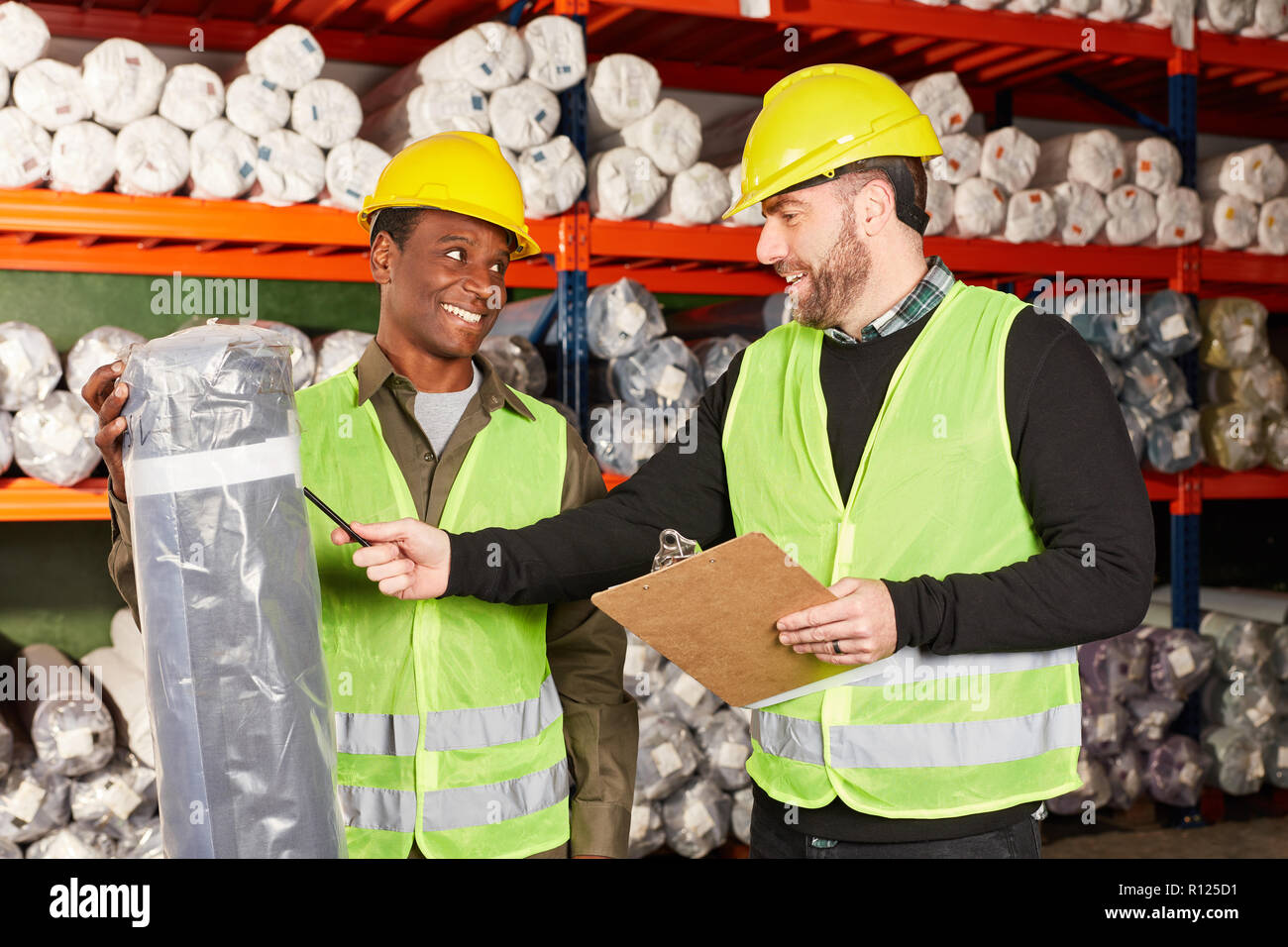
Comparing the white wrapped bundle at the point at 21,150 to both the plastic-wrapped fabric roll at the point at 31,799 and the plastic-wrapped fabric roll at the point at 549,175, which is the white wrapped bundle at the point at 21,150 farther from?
the plastic-wrapped fabric roll at the point at 31,799

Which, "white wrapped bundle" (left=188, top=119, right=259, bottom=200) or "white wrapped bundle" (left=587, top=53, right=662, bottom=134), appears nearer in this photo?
"white wrapped bundle" (left=188, top=119, right=259, bottom=200)

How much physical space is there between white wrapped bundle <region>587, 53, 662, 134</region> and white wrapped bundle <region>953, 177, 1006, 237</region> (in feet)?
4.09

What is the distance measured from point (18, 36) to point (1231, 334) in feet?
15.2

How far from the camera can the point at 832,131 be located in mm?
2129

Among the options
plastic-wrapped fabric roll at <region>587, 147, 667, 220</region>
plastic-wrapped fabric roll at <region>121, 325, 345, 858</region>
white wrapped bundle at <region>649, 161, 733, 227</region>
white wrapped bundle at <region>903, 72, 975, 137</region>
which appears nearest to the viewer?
plastic-wrapped fabric roll at <region>121, 325, 345, 858</region>

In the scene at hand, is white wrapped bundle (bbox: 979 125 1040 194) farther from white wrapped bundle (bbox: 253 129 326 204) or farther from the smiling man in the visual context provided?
the smiling man

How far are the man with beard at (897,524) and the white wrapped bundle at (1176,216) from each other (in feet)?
10.4

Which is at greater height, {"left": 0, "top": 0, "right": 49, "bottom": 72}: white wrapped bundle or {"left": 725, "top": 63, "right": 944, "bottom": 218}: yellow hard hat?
{"left": 0, "top": 0, "right": 49, "bottom": 72}: white wrapped bundle

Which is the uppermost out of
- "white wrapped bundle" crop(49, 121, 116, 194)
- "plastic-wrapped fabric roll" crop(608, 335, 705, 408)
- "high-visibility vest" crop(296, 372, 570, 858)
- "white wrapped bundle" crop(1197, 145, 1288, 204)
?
"white wrapped bundle" crop(1197, 145, 1288, 204)

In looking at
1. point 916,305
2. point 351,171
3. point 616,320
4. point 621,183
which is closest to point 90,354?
point 351,171

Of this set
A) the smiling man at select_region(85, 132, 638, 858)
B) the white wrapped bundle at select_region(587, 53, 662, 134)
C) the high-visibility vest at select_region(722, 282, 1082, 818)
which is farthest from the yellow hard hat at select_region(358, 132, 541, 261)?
the white wrapped bundle at select_region(587, 53, 662, 134)

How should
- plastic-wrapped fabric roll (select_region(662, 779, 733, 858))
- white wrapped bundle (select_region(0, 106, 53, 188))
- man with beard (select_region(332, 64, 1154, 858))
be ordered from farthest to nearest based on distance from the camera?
plastic-wrapped fabric roll (select_region(662, 779, 733, 858)) < white wrapped bundle (select_region(0, 106, 53, 188)) < man with beard (select_region(332, 64, 1154, 858))

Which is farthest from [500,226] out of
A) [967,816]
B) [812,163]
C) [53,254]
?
[53,254]

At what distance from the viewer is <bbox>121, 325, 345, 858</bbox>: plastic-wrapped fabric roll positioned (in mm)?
1625
